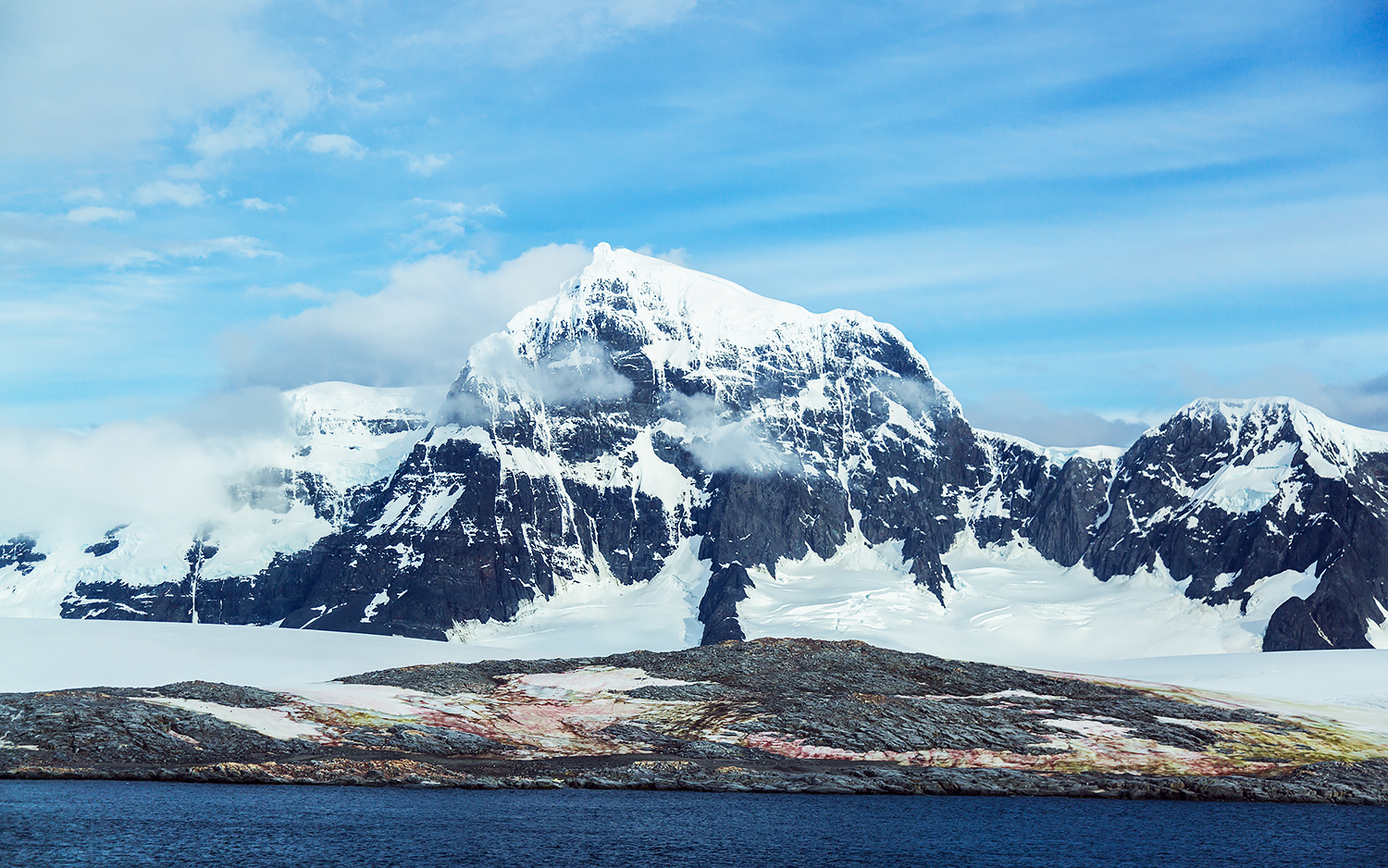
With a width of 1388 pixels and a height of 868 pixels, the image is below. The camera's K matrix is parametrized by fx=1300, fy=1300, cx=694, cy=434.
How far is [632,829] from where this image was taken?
106m

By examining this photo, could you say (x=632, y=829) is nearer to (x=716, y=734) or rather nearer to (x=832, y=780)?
(x=832, y=780)

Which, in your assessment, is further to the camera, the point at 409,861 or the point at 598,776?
the point at 598,776

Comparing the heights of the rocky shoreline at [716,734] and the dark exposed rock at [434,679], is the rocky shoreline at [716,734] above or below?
below

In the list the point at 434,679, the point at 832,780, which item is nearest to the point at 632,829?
the point at 832,780

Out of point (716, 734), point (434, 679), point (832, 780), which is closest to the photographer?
point (832, 780)

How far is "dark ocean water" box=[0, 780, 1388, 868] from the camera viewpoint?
9212cm

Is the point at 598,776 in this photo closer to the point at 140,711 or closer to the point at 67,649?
the point at 140,711

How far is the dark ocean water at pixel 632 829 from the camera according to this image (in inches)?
3627

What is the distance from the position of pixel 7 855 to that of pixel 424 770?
47955mm

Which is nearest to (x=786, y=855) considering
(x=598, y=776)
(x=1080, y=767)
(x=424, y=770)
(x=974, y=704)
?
(x=598, y=776)

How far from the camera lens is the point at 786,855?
97938 mm

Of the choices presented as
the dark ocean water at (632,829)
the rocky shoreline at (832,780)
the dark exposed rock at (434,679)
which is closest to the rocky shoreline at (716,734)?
the rocky shoreline at (832,780)

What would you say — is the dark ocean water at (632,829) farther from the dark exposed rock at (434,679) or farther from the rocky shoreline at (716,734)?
the dark exposed rock at (434,679)

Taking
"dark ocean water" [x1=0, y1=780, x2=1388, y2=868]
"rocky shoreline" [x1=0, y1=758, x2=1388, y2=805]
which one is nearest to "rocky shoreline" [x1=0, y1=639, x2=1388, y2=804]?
"rocky shoreline" [x1=0, y1=758, x2=1388, y2=805]
